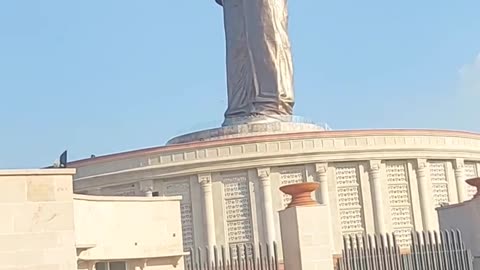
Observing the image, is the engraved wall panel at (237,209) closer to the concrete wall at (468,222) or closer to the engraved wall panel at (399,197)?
the engraved wall panel at (399,197)

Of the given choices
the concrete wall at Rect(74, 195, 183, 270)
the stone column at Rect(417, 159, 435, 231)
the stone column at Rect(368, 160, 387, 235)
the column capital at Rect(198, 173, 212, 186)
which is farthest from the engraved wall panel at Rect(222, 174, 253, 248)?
the concrete wall at Rect(74, 195, 183, 270)

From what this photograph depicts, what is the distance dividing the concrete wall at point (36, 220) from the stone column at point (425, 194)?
17.6 metres

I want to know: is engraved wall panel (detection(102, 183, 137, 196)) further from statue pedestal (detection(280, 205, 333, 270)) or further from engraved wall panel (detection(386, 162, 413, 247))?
statue pedestal (detection(280, 205, 333, 270))

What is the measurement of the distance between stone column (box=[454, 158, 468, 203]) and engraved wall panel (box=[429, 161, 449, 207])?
0.43 meters

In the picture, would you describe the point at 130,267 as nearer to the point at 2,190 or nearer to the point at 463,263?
the point at 2,190

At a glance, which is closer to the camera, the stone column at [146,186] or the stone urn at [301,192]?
the stone urn at [301,192]

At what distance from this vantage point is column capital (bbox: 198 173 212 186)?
83.5 feet

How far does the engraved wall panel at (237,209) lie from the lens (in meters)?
25.2

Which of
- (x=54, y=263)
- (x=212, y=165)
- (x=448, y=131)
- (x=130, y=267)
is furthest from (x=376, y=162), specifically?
(x=54, y=263)

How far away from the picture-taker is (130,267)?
40.4 ft

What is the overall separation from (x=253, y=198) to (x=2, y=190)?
1553 cm

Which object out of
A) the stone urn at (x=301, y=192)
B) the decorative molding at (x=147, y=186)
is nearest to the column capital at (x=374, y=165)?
the decorative molding at (x=147, y=186)

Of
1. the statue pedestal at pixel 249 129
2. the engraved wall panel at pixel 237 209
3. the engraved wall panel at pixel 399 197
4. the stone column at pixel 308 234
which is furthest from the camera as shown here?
the statue pedestal at pixel 249 129

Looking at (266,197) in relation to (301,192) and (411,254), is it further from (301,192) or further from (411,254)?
(301,192)
